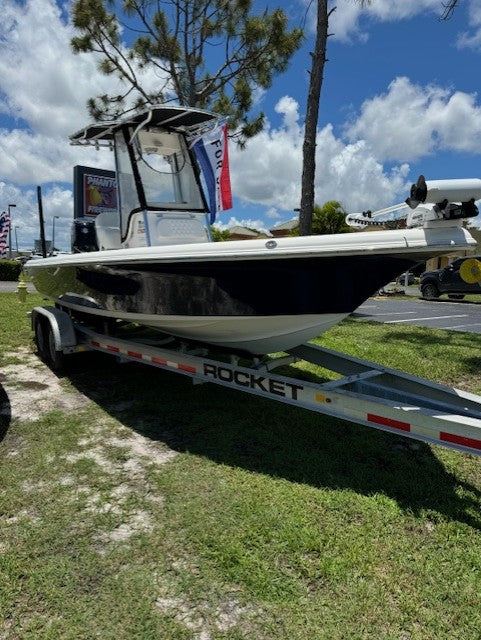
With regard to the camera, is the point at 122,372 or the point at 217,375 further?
the point at 122,372

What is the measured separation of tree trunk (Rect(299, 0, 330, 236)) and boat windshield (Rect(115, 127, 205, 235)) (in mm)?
4862

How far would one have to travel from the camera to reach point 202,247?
10.3 ft

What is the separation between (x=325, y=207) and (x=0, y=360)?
22658 mm

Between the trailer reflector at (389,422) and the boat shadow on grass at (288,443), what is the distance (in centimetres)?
39

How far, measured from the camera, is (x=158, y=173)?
15.0ft

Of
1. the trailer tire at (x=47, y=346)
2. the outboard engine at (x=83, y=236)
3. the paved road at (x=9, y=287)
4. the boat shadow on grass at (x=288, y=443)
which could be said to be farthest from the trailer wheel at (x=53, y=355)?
the paved road at (x=9, y=287)

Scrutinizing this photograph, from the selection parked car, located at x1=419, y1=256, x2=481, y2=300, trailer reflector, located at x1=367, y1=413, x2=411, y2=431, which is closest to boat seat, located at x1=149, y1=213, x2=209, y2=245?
trailer reflector, located at x1=367, y1=413, x2=411, y2=431

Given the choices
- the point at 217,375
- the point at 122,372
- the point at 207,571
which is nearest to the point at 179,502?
the point at 207,571

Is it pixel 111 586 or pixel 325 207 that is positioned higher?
pixel 325 207

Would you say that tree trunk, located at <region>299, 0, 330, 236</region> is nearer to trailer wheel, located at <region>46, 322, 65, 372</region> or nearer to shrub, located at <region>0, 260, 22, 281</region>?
trailer wheel, located at <region>46, 322, 65, 372</region>

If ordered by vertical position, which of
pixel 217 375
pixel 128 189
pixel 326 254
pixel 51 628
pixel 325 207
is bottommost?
pixel 51 628

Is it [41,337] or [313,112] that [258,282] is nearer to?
[41,337]

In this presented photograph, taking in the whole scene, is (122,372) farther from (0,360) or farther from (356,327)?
(356,327)

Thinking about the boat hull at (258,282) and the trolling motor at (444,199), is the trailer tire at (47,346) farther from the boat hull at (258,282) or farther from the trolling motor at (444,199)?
the trolling motor at (444,199)
